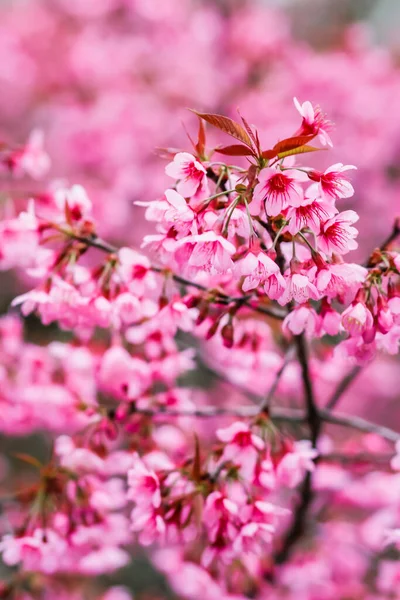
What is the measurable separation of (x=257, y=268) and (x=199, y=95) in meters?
3.82

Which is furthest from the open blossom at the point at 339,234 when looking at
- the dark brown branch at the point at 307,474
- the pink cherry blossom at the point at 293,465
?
the pink cherry blossom at the point at 293,465

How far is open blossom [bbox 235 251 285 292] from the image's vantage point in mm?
902

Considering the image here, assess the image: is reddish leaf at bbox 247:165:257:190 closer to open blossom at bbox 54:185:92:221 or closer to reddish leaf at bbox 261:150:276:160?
reddish leaf at bbox 261:150:276:160

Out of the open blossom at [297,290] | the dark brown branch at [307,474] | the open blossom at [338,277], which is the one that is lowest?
the dark brown branch at [307,474]

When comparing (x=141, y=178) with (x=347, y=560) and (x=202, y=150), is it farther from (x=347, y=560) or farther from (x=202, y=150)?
(x=202, y=150)

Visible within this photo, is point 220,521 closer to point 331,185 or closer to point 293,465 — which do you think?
point 293,465

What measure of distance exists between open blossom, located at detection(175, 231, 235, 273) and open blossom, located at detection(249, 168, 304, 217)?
0.09m

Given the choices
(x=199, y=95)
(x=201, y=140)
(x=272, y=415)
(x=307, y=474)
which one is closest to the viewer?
(x=201, y=140)

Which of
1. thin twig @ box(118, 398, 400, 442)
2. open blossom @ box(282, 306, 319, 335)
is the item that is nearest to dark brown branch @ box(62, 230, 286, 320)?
open blossom @ box(282, 306, 319, 335)

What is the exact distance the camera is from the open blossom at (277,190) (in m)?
0.88

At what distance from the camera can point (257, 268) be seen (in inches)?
35.8

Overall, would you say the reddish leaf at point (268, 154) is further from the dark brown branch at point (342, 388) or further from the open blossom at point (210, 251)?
the dark brown branch at point (342, 388)

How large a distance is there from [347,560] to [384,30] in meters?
5.47

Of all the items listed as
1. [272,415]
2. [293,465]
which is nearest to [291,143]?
[293,465]
